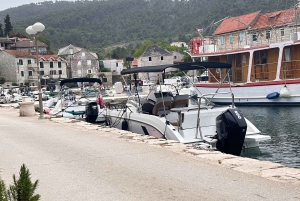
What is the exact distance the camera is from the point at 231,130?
450 inches

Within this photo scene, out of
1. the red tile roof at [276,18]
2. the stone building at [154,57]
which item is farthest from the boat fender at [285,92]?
the stone building at [154,57]

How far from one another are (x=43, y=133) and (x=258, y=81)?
71.5 ft

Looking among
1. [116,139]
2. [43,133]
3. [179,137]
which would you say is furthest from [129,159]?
[43,133]

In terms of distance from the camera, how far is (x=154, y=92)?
54.2 ft

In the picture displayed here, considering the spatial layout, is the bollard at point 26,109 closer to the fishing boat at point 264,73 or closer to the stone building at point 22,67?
the fishing boat at point 264,73

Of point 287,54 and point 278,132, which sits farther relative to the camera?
point 287,54

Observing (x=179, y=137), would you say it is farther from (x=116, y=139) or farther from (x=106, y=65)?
(x=106, y=65)

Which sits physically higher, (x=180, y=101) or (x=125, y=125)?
(x=180, y=101)

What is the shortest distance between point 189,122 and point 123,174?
630 cm

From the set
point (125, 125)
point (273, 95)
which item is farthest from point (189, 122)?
point (273, 95)

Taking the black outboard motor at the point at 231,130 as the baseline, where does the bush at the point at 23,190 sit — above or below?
above

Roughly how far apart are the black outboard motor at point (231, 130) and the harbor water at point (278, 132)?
1472 millimetres

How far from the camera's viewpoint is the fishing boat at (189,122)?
455 inches

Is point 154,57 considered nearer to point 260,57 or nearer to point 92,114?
point 260,57
